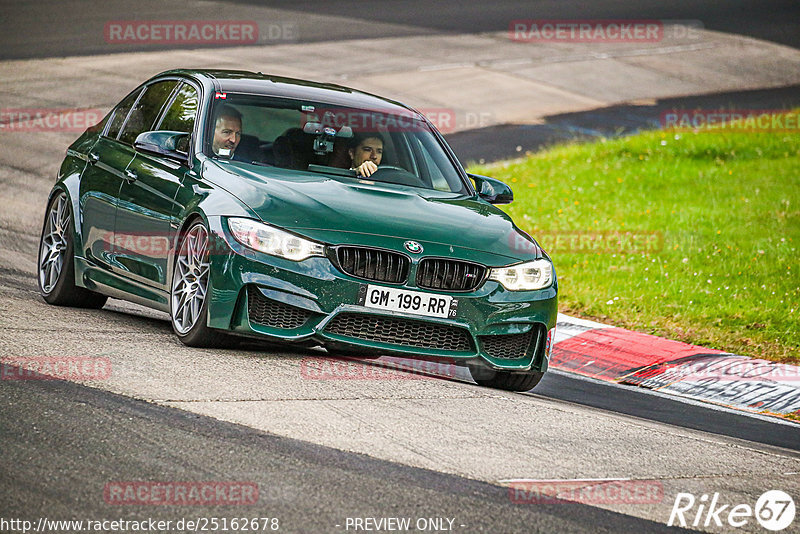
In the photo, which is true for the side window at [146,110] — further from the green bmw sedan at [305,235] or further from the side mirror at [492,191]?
the side mirror at [492,191]

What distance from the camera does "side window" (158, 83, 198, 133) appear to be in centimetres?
852

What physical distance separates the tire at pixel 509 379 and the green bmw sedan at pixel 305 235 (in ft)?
0.04

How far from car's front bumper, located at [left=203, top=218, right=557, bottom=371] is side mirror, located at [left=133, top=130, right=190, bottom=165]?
983 mm

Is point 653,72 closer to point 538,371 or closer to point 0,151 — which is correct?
point 0,151

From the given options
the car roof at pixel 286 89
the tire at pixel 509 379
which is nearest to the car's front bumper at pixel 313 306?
the tire at pixel 509 379

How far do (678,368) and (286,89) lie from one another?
3.71m

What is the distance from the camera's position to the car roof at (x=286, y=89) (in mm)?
8617

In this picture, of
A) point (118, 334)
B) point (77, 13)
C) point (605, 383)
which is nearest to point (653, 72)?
point (77, 13)

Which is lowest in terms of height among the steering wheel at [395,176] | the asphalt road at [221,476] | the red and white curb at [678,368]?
the red and white curb at [678,368]

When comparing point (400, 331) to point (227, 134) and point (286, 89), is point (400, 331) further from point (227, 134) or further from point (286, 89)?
point (286, 89)

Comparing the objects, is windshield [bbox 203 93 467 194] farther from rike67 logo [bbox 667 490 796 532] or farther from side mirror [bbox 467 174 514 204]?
rike67 logo [bbox 667 490 796 532]

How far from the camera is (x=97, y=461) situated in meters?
5.01

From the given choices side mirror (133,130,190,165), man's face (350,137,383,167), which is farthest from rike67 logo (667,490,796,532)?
side mirror (133,130,190,165)

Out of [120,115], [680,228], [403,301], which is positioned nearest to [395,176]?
[403,301]
